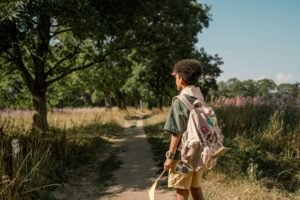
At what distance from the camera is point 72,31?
533 inches

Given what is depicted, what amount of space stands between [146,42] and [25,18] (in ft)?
25.1

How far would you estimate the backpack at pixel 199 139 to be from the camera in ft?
15.3

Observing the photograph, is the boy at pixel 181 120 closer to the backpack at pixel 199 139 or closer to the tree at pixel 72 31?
the backpack at pixel 199 139

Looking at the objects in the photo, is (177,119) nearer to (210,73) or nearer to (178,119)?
(178,119)

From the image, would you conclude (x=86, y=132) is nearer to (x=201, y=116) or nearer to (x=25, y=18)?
(x=25, y=18)

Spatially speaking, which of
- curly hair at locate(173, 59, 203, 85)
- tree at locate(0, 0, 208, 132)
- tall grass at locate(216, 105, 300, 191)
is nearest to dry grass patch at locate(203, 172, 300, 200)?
tall grass at locate(216, 105, 300, 191)

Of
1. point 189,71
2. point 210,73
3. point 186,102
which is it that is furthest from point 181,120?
point 210,73

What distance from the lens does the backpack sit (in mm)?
4660

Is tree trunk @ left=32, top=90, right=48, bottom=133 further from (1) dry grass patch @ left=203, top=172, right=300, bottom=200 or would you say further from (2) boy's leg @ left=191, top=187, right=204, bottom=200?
(2) boy's leg @ left=191, top=187, right=204, bottom=200

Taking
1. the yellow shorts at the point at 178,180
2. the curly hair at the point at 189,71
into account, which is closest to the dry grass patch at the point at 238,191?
the yellow shorts at the point at 178,180

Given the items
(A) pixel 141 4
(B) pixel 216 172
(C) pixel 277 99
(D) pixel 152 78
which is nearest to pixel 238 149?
(B) pixel 216 172

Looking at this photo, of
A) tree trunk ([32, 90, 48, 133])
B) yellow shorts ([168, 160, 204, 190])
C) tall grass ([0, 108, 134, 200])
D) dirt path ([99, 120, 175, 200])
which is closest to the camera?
yellow shorts ([168, 160, 204, 190])

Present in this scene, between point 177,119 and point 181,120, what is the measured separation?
0.05 meters

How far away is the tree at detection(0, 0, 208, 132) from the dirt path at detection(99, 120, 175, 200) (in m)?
3.28
